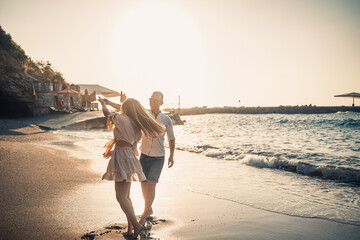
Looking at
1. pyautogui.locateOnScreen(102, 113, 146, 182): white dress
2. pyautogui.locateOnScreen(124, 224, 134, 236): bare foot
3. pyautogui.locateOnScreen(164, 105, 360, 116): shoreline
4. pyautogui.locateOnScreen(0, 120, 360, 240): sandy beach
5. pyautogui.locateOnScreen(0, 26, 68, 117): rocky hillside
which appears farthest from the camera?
pyautogui.locateOnScreen(164, 105, 360, 116): shoreline

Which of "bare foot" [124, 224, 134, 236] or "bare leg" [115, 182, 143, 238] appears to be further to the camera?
"bare foot" [124, 224, 134, 236]

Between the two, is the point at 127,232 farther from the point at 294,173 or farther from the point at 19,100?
the point at 19,100

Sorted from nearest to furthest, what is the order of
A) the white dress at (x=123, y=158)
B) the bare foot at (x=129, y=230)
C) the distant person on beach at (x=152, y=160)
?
the white dress at (x=123, y=158), the bare foot at (x=129, y=230), the distant person on beach at (x=152, y=160)

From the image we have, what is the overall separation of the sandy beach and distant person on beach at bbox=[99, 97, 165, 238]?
42 centimetres

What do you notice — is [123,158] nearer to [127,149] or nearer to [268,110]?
[127,149]

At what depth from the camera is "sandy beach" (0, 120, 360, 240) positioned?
3.30 m

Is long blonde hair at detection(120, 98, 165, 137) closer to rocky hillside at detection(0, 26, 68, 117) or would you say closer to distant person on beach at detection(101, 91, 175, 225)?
distant person on beach at detection(101, 91, 175, 225)

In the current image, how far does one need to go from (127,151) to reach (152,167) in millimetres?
728

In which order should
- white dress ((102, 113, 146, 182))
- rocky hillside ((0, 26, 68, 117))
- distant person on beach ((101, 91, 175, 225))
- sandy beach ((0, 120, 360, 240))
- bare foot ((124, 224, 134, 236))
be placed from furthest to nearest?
rocky hillside ((0, 26, 68, 117)), distant person on beach ((101, 91, 175, 225)), sandy beach ((0, 120, 360, 240)), bare foot ((124, 224, 134, 236)), white dress ((102, 113, 146, 182))

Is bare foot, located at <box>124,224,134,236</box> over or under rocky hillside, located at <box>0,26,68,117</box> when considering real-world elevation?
under

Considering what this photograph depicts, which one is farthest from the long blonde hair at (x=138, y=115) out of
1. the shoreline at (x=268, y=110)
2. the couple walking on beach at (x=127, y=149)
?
the shoreline at (x=268, y=110)

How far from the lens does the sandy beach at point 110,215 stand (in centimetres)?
330

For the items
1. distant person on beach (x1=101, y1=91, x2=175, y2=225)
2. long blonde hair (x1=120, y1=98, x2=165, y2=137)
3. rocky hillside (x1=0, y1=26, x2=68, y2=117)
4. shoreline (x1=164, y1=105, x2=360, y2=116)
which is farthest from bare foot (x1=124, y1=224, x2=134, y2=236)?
shoreline (x1=164, y1=105, x2=360, y2=116)

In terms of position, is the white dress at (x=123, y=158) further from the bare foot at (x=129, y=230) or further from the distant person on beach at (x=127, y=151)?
the bare foot at (x=129, y=230)
